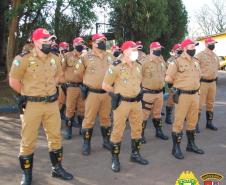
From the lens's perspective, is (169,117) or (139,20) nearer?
(169,117)

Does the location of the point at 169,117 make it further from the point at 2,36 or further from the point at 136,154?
the point at 2,36

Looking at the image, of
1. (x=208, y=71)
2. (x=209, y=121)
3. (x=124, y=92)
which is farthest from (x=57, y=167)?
(x=209, y=121)

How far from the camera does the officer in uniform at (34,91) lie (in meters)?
5.72

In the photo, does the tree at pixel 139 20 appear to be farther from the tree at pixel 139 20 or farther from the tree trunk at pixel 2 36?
the tree trunk at pixel 2 36

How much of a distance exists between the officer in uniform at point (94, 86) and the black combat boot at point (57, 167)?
1243 mm

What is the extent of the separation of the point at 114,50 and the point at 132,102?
13.0 ft

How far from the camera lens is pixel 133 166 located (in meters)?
6.67

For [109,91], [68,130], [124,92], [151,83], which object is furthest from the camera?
[68,130]

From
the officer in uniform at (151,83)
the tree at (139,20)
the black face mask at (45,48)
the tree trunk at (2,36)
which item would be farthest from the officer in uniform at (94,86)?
the tree trunk at (2,36)

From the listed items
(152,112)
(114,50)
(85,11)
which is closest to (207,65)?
(152,112)

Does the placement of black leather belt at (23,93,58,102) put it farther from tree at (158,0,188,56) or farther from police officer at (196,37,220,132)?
tree at (158,0,188,56)

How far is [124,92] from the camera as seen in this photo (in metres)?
6.50

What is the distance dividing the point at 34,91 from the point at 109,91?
142 cm

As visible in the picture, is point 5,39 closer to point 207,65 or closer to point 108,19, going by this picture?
point 108,19
